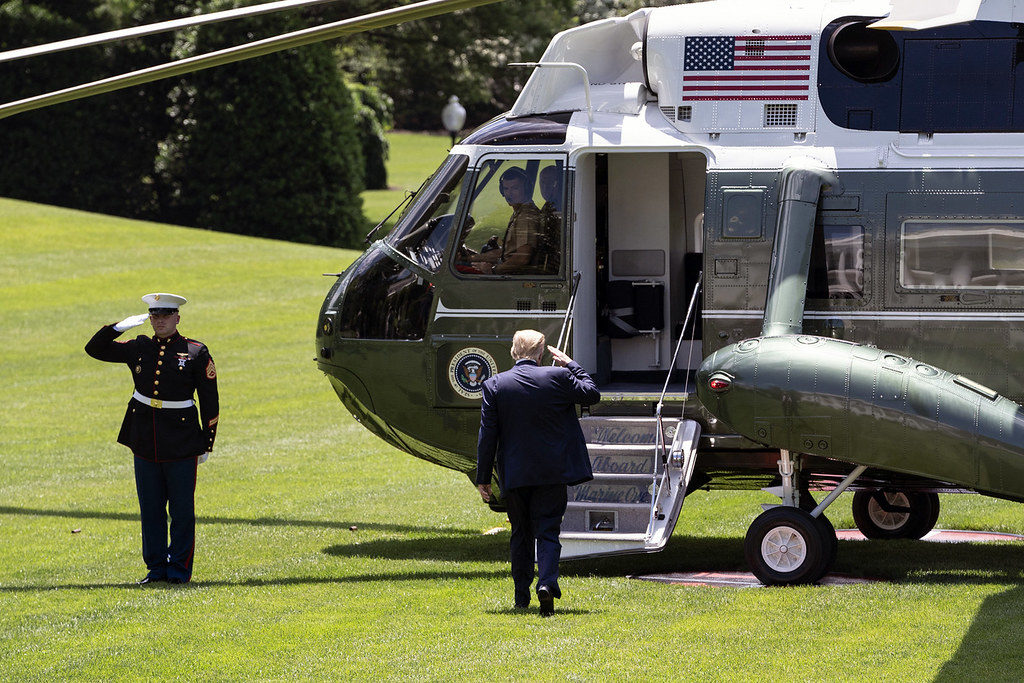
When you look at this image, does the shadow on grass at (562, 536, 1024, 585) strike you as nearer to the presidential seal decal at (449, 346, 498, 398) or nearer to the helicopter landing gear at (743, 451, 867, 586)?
the helicopter landing gear at (743, 451, 867, 586)

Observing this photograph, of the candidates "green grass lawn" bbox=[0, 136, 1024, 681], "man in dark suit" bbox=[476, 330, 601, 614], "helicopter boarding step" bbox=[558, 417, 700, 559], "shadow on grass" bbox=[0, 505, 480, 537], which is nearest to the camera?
"green grass lawn" bbox=[0, 136, 1024, 681]

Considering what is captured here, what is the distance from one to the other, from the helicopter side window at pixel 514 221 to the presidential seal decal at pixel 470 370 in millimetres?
600

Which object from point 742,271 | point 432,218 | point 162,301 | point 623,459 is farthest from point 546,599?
point 162,301

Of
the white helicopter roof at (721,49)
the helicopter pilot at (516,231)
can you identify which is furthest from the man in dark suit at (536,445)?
the white helicopter roof at (721,49)

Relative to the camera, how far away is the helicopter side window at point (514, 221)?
9977mm

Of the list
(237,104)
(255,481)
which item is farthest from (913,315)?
(237,104)

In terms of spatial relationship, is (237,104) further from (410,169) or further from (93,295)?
(410,169)

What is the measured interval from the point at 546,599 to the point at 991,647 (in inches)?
96.9

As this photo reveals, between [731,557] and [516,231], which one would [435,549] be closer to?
[731,557]

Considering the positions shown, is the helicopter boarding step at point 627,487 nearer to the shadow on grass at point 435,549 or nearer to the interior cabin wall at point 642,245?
the interior cabin wall at point 642,245

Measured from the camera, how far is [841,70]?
961 cm

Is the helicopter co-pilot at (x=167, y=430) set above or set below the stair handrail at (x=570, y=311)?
below

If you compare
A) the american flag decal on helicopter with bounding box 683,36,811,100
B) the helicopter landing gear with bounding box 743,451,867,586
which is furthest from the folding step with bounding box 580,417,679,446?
the american flag decal on helicopter with bounding box 683,36,811,100

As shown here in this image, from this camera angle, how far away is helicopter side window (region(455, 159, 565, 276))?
998cm
